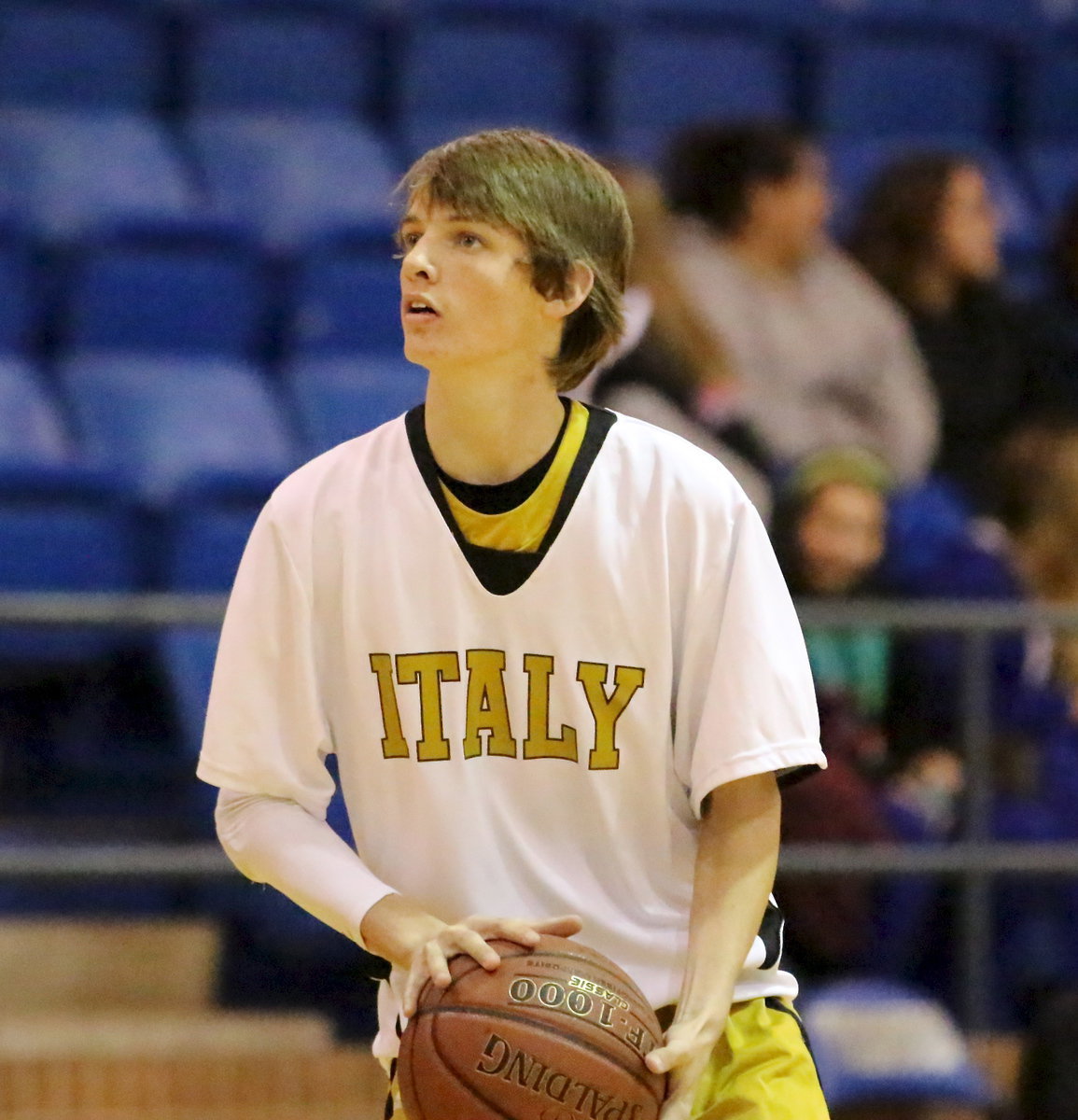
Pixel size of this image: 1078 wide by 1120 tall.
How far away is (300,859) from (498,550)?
433 mm

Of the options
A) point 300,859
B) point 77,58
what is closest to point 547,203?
point 300,859

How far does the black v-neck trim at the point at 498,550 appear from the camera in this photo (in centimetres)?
240

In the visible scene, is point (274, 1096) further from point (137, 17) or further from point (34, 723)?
point (137, 17)

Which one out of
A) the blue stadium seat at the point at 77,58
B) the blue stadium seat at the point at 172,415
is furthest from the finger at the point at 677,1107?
the blue stadium seat at the point at 77,58

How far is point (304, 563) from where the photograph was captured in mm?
2434

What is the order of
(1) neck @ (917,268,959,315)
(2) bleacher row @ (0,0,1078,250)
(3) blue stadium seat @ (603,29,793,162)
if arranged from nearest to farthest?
(1) neck @ (917,268,959,315), (2) bleacher row @ (0,0,1078,250), (3) blue stadium seat @ (603,29,793,162)

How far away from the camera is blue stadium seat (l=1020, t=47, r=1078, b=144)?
7.57 meters

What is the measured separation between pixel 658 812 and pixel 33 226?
13.3ft

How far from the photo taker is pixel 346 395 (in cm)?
578

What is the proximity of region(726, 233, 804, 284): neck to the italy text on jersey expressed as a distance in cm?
358

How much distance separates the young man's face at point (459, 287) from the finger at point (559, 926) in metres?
0.65

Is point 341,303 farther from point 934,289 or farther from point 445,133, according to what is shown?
point 934,289

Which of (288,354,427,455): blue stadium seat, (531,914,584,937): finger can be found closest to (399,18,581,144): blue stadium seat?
(288,354,427,455): blue stadium seat

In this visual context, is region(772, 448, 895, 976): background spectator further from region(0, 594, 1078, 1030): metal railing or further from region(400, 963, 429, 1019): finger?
region(400, 963, 429, 1019): finger
